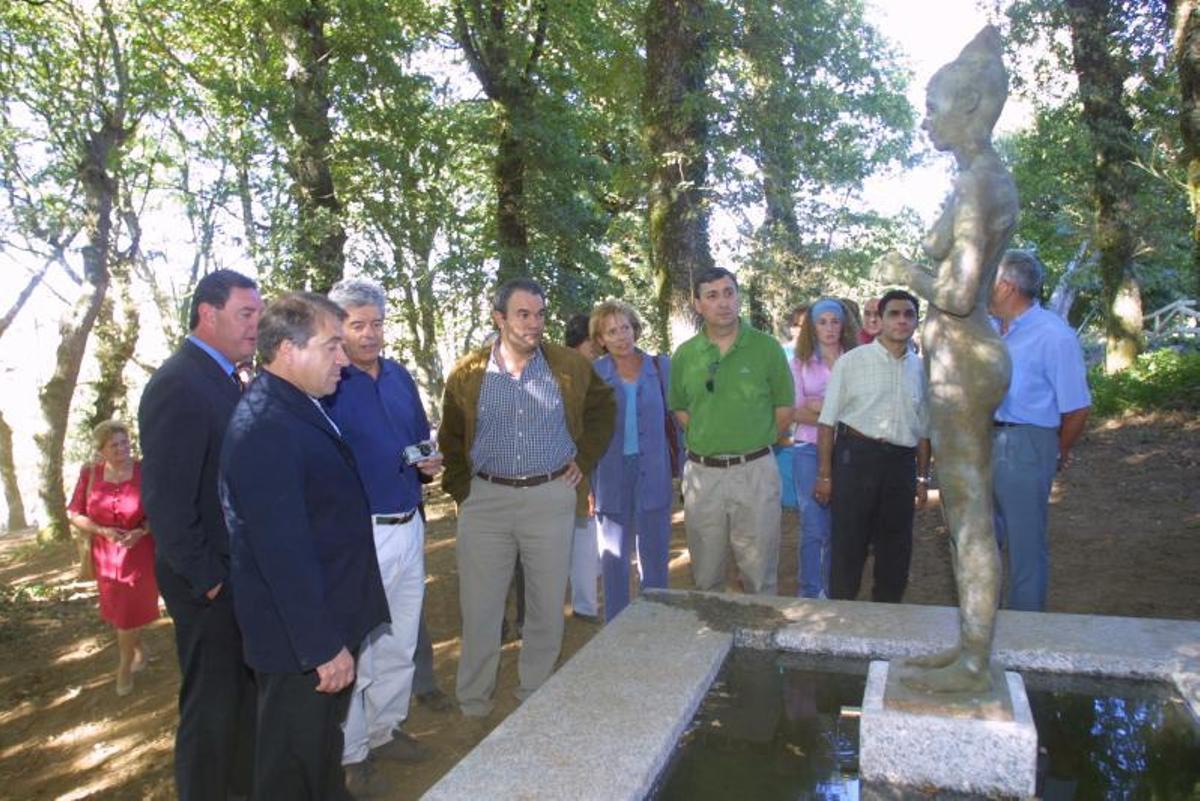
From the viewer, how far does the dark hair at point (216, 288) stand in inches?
132

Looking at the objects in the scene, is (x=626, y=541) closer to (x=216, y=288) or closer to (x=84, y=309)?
(x=216, y=288)

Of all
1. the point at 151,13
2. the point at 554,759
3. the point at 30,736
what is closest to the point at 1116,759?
the point at 554,759

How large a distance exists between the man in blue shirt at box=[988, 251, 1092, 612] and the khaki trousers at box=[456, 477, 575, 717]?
2160mm

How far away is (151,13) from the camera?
37.9 ft

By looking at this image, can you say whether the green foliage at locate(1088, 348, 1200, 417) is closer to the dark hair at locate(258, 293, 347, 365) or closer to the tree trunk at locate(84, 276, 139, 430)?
the dark hair at locate(258, 293, 347, 365)

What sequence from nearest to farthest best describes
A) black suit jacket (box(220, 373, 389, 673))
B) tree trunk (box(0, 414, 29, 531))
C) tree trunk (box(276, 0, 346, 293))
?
black suit jacket (box(220, 373, 389, 673)), tree trunk (box(276, 0, 346, 293)), tree trunk (box(0, 414, 29, 531))

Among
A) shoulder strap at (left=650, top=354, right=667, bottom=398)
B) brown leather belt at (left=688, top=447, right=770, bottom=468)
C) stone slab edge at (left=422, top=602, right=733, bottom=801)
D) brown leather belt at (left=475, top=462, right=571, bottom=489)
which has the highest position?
shoulder strap at (left=650, top=354, right=667, bottom=398)

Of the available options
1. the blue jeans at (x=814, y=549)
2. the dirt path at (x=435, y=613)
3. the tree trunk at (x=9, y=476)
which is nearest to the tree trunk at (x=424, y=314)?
the dirt path at (x=435, y=613)

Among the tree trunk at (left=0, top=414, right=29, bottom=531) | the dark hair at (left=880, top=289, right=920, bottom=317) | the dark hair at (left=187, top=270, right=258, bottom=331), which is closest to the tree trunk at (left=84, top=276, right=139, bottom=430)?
the tree trunk at (left=0, top=414, right=29, bottom=531)

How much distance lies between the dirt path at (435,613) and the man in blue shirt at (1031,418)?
1772mm

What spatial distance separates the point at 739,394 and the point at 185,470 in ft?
8.56

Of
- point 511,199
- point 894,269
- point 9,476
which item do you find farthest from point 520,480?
point 9,476

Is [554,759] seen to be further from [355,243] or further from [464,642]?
[355,243]

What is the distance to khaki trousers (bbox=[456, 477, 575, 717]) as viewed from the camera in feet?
13.4
